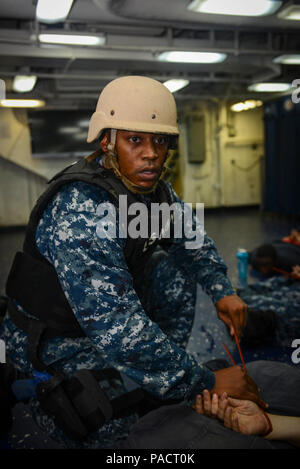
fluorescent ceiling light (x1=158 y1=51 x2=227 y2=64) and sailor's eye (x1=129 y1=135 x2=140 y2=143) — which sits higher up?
fluorescent ceiling light (x1=158 y1=51 x2=227 y2=64)

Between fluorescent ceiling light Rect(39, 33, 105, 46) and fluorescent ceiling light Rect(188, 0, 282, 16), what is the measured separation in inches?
50.2

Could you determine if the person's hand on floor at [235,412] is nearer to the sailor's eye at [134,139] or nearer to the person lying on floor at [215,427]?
the person lying on floor at [215,427]

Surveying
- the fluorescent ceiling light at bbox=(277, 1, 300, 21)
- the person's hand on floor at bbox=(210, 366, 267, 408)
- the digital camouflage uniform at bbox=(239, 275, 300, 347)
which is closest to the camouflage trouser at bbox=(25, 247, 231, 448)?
the person's hand on floor at bbox=(210, 366, 267, 408)

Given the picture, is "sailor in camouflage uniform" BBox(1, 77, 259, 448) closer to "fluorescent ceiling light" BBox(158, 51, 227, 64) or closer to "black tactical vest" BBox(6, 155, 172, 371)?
"black tactical vest" BBox(6, 155, 172, 371)

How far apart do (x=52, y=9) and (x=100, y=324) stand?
289cm

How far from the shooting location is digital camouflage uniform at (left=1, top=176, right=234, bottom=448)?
1.10 meters

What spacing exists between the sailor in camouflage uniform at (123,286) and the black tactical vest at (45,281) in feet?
0.09

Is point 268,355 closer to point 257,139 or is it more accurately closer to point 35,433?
point 35,433

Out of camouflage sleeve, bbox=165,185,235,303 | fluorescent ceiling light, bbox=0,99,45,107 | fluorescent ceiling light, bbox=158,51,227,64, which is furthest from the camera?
fluorescent ceiling light, bbox=0,99,45,107

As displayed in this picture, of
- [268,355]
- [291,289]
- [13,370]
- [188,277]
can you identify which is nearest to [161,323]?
[188,277]

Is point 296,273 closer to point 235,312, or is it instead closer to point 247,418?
point 235,312

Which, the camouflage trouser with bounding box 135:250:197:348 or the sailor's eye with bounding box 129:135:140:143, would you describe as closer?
the sailor's eye with bounding box 129:135:140:143

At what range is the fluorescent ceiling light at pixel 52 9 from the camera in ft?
9.64

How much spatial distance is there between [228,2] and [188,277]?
235 centimetres
